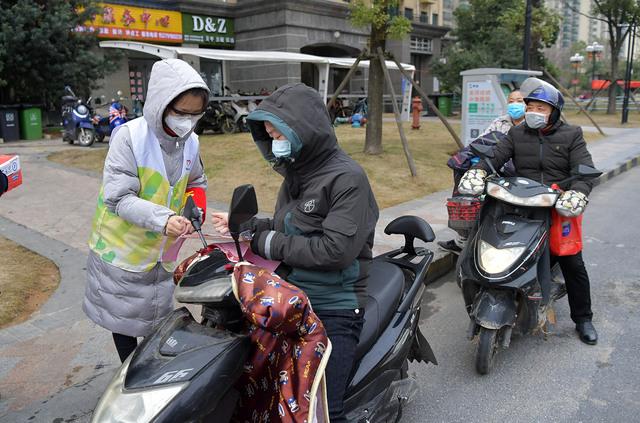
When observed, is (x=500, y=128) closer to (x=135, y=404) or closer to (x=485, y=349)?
(x=485, y=349)

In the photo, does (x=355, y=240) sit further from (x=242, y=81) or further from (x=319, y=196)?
(x=242, y=81)

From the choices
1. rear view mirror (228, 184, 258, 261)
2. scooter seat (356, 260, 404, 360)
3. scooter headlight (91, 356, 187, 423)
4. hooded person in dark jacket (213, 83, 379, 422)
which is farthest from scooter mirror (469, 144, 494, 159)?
scooter headlight (91, 356, 187, 423)

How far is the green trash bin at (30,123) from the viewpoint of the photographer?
53.4 feet

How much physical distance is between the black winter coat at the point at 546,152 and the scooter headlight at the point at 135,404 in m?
2.83

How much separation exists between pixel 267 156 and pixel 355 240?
0.52m

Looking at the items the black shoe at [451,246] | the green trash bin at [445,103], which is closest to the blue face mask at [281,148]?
the black shoe at [451,246]

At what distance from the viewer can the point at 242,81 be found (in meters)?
24.6

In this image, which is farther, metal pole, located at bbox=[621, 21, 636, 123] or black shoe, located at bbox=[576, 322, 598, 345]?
metal pole, located at bbox=[621, 21, 636, 123]

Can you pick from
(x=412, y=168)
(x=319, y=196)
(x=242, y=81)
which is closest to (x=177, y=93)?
(x=319, y=196)

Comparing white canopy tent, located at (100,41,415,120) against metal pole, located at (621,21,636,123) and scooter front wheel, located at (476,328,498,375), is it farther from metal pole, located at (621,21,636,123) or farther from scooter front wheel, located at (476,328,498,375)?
scooter front wheel, located at (476,328,498,375)

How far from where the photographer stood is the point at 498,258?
3.45 m

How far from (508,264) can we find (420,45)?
31.4 m

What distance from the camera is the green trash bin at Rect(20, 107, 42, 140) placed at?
641 inches

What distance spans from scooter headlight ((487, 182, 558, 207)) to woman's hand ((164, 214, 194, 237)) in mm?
2108
